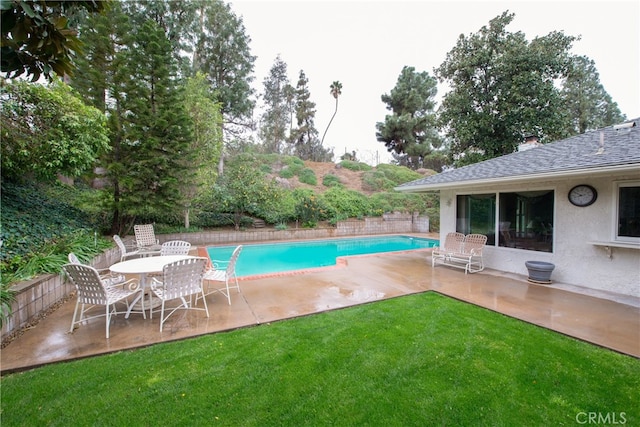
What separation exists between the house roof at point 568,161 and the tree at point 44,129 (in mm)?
8781

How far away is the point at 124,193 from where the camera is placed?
380 inches

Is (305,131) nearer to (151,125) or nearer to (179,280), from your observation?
(151,125)

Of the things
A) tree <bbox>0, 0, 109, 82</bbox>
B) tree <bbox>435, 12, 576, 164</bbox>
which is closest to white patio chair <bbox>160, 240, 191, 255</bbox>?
tree <bbox>0, 0, 109, 82</bbox>

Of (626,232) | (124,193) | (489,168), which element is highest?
(489,168)

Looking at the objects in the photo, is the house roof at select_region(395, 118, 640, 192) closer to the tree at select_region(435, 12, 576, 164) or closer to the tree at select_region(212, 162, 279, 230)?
the tree at select_region(435, 12, 576, 164)

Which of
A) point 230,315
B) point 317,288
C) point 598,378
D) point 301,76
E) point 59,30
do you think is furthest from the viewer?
point 301,76

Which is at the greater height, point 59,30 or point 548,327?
point 59,30

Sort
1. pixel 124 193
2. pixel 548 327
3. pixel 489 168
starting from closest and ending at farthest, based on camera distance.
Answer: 1. pixel 548 327
2. pixel 489 168
3. pixel 124 193

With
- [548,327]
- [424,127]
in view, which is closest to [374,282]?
[548,327]

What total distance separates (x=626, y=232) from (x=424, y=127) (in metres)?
21.3

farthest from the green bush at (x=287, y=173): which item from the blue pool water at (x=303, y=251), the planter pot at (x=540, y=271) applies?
the planter pot at (x=540, y=271)

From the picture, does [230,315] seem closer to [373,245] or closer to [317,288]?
[317,288]

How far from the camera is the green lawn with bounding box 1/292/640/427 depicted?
2219 mm

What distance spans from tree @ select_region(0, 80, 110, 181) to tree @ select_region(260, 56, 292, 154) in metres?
21.6
